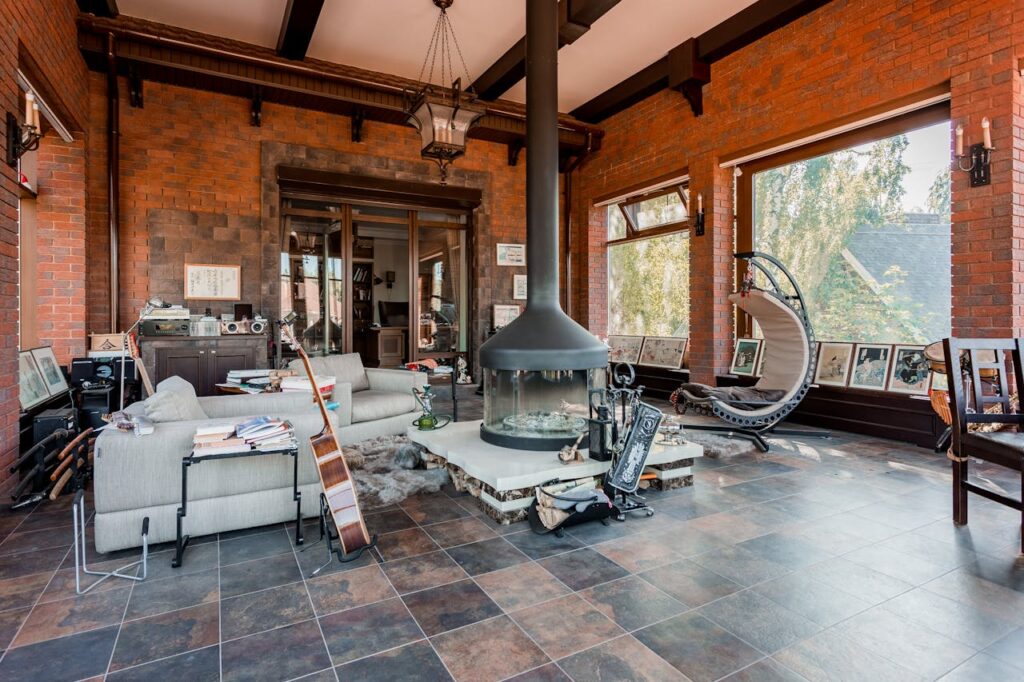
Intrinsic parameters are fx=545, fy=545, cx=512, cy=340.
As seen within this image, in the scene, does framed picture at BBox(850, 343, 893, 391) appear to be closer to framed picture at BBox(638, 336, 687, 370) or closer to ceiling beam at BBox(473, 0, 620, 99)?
framed picture at BBox(638, 336, 687, 370)

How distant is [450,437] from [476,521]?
104cm

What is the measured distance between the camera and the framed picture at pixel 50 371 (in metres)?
4.41

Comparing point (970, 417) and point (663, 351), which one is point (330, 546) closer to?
point (970, 417)

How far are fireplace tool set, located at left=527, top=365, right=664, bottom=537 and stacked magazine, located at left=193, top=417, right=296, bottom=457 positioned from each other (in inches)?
52.4

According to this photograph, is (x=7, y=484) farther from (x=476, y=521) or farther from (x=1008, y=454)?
(x=1008, y=454)

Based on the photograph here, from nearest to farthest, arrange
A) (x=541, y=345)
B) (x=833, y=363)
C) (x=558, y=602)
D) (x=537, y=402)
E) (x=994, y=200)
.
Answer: (x=558, y=602)
(x=541, y=345)
(x=537, y=402)
(x=994, y=200)
(x=833, y=363)

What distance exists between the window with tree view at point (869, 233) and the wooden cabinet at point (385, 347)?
489 cm

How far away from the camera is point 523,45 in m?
6.18

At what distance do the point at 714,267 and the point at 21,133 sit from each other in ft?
20.5

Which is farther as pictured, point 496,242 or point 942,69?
point 496,242

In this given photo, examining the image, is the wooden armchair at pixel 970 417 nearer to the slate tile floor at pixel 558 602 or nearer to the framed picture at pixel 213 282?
the slate tile floor at pixel 558 602

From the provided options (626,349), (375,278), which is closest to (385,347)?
(375,278)

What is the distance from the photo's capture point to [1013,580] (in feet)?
7.47

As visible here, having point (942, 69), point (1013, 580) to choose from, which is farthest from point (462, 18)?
point (1013, 580)
